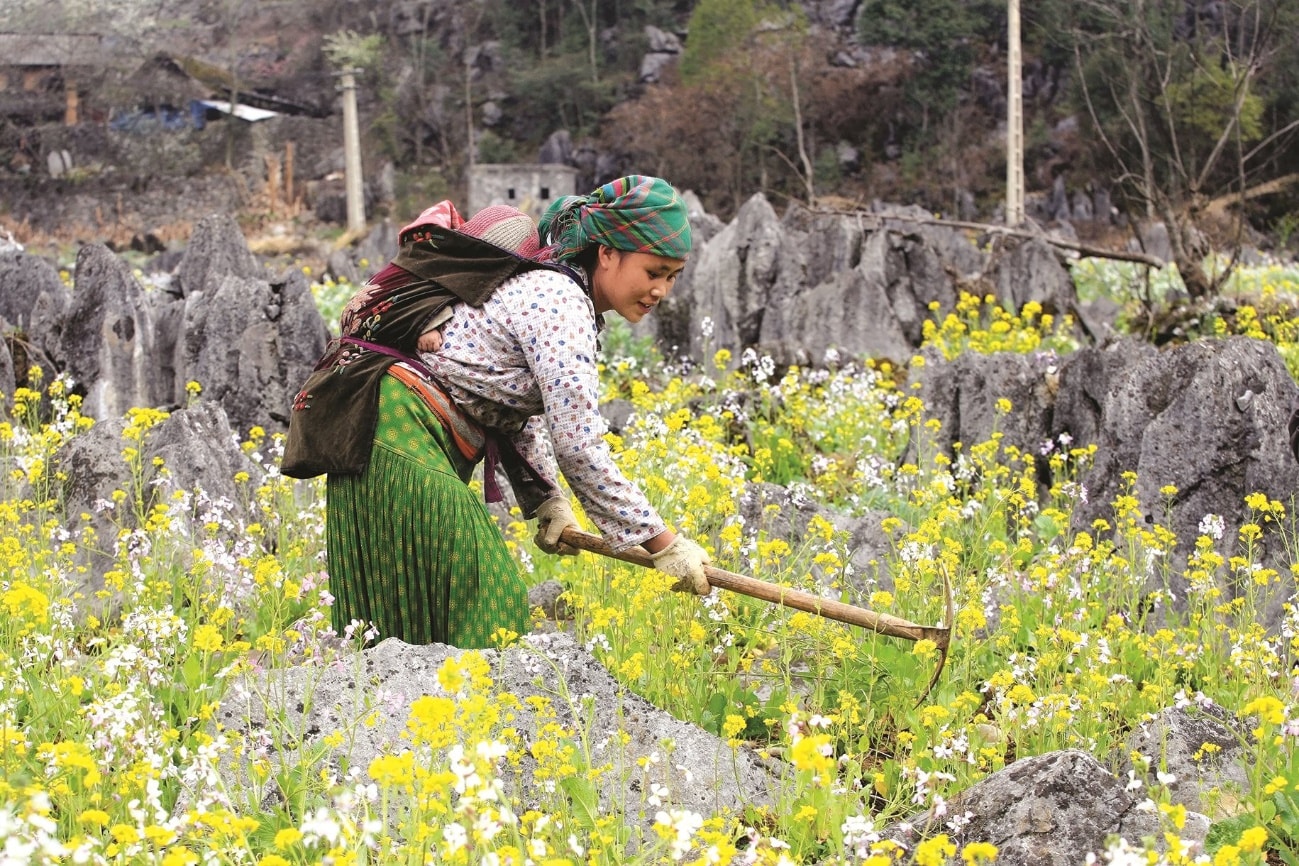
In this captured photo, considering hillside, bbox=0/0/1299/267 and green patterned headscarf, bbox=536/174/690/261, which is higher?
green patterned headscarf, bbox=536/174/690/261

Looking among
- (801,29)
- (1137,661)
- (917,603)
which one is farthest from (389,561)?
(801,29)

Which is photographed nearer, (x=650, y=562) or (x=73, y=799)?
(x=73, y=799)

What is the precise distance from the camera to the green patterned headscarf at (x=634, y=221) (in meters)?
3.64

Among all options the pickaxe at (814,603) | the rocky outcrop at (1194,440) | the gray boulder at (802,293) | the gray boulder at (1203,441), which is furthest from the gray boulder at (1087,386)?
the gray boulder at (802,293)

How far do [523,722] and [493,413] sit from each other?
3.15ft

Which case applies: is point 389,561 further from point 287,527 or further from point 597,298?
point 287,527

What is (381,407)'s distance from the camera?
372cm

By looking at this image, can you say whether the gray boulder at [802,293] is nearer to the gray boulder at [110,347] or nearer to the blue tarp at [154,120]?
the gray boulder at [110,347]

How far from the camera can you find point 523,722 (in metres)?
3.37

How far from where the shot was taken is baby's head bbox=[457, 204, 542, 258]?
12.4 feet

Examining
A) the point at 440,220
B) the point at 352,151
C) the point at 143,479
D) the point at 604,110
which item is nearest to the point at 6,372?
the point at 143,479

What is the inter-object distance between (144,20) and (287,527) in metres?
49.6

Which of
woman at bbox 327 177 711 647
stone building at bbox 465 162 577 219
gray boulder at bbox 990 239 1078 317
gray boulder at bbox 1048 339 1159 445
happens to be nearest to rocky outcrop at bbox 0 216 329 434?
gray boulder at bbox 1048 339 1159 445

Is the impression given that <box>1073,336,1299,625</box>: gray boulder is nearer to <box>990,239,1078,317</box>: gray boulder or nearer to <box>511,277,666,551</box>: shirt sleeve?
<box>511,277,666,551</box>: shirt sleeve
